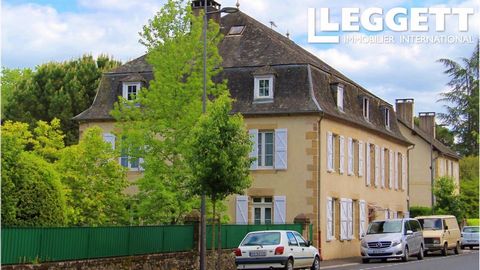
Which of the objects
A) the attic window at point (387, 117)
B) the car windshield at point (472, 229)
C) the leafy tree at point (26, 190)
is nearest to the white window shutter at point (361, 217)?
the attic window at point (387, 117)

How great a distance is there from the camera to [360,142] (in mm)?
42312

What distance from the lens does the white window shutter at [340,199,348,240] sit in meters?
39.7

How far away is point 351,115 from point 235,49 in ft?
22.3

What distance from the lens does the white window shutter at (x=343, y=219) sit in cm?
3966

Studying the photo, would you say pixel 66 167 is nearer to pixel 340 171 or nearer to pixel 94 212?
pixel 94 212

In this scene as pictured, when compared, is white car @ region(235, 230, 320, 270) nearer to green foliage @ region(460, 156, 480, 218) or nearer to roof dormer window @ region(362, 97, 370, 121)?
roof dormer window @ region(362, 97, 370, 121)

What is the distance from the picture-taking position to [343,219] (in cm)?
3997

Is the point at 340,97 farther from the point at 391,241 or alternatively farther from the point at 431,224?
the point at 391,241

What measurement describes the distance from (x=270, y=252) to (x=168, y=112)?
7.99 m

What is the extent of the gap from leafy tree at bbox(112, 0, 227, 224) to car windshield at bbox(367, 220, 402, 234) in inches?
395

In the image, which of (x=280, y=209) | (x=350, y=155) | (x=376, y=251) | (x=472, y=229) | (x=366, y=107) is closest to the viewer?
(x=376, y=251)

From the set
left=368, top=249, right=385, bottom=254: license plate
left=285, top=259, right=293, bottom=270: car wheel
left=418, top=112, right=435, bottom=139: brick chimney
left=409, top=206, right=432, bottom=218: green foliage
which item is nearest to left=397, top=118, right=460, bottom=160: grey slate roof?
left=418, top=112, right=435, bottom=139: brick chimney

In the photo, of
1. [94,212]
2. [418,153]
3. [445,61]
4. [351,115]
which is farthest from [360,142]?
[445,61]

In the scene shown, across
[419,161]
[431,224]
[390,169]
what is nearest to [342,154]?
[431,224]
